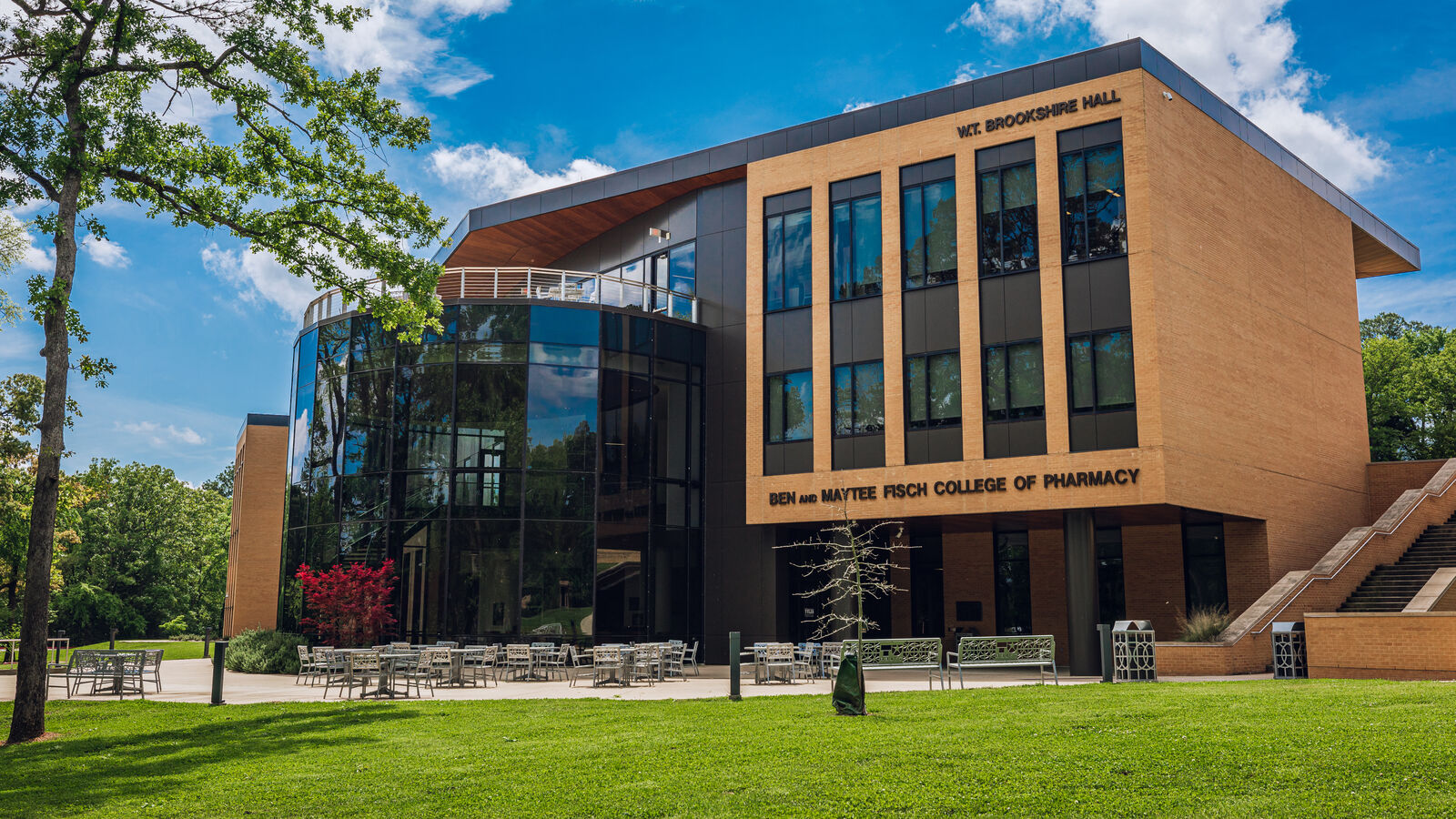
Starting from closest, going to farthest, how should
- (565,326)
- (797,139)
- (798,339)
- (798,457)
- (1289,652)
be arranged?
1. (1289,652)
2. (798,457)
3. (565,326)
4. (798,339)
5. (797,139)

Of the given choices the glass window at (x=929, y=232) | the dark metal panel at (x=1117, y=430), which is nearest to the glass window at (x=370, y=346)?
the glass window at (x=929, y=232)

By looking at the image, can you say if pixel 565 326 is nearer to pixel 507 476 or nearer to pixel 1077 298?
pixel 507 476

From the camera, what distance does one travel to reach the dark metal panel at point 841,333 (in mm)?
27234

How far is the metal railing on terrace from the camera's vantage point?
27.9 m

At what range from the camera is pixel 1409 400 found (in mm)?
47750

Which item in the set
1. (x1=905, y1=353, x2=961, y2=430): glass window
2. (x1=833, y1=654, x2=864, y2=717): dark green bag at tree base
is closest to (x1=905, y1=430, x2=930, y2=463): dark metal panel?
(x1=905, y1=353, x2=961, y2=430): glass window

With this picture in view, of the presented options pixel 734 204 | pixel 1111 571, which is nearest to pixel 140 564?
pixel 734 204

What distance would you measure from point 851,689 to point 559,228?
75.9 feet

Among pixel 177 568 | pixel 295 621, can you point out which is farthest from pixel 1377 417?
pixel 177 568

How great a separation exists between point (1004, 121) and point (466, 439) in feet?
48.5

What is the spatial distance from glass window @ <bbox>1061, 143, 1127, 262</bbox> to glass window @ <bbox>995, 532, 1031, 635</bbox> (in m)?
9.63

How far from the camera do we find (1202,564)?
27984 mm

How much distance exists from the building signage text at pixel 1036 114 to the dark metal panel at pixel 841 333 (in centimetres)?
499

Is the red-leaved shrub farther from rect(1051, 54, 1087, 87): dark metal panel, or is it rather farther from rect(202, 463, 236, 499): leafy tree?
rect(202, 463, 236, 499): leafy tree
